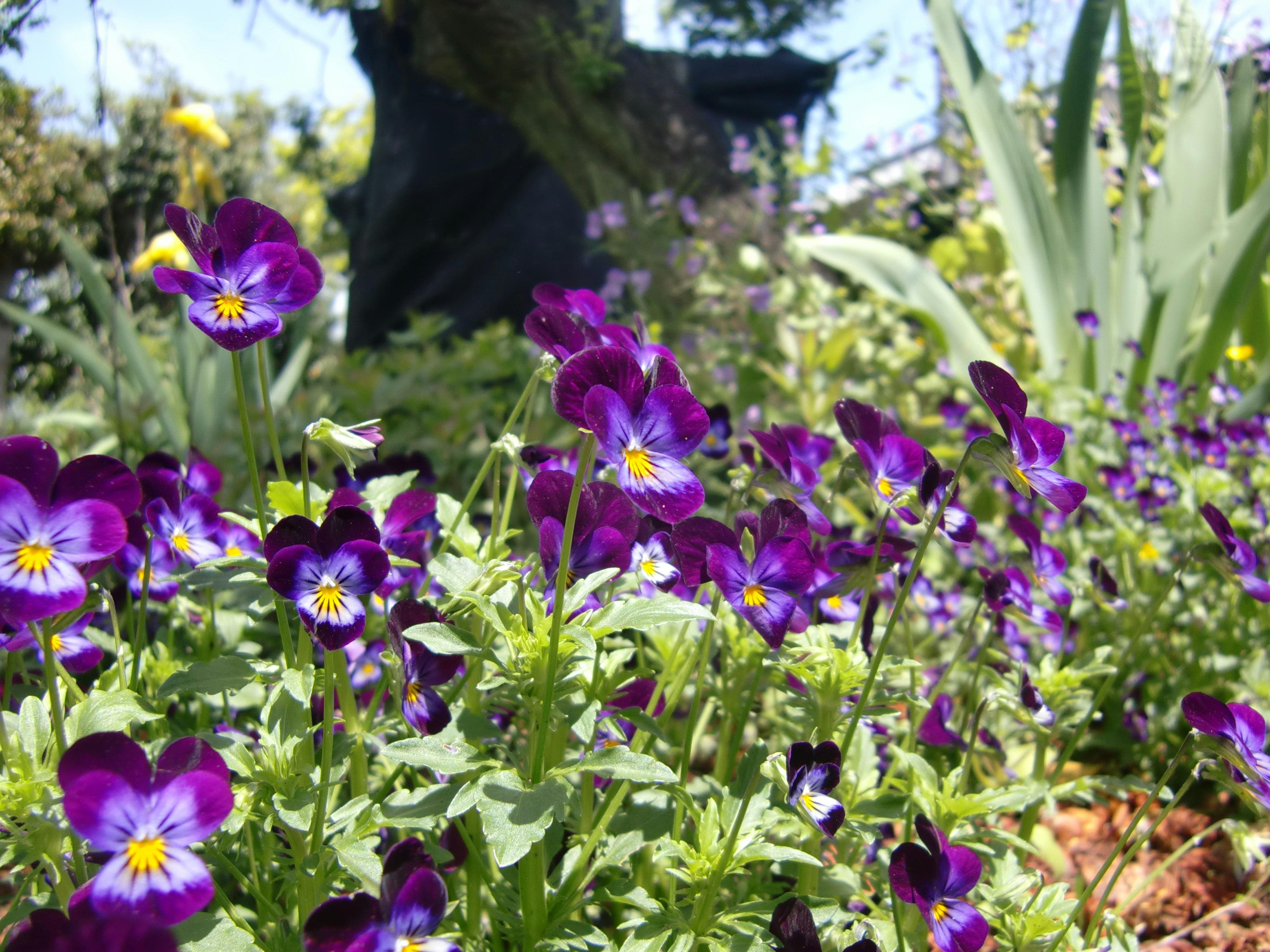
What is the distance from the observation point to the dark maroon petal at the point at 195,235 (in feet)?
2.52

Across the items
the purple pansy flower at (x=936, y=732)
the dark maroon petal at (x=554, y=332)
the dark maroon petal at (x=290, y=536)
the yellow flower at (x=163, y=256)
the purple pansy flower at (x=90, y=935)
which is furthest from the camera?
the yellow flower at (x=163, y=256)

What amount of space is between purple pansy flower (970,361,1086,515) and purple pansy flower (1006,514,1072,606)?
371mm

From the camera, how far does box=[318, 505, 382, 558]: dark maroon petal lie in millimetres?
759

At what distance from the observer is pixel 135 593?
1317mm

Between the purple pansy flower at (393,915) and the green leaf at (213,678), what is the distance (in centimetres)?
22

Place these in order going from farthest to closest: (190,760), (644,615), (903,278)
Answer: (903,278), (644,615), (190,760)

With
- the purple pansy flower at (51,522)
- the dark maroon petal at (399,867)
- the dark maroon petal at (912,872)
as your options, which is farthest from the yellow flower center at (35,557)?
the dark maroon petal at (912,872)

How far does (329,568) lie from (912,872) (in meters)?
0.61

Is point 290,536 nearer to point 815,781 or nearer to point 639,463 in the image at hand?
point 639,463

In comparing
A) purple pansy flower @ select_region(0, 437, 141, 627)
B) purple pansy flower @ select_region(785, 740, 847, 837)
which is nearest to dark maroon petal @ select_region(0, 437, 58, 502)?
purple pansy flower @ select_region(0, 437, 141, 627)

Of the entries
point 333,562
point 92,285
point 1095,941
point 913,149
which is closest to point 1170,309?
point 1095,941

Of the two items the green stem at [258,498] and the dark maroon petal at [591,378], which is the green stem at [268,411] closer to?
the green stem at [258,498]

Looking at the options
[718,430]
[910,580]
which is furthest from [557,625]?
[718,430]

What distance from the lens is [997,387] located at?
2.53 ft
